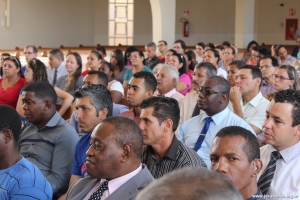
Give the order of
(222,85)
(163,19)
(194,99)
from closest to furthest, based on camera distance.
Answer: (222,85)
(194,99)
(163,19)

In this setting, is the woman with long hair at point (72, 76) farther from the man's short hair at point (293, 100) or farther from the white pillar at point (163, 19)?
A: the white pillar at point (163, 19)

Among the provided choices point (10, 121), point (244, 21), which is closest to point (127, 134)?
point (10, 121)

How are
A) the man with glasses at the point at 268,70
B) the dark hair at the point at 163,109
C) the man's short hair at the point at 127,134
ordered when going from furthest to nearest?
the man with glasses at the point at 268,70 < the dark hair at the point at 163,109 < the man's short hair at the point at 127,134

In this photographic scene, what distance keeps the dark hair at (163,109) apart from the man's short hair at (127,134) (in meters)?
0.78

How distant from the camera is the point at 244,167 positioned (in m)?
2.20

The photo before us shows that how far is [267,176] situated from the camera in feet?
8.43

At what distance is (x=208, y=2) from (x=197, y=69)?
511 inches

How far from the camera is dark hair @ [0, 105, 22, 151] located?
2477 mm

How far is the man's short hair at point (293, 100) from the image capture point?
272 centimetres

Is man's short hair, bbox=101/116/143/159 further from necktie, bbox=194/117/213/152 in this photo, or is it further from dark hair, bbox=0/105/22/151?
necktie, bbox=194/117/213/152

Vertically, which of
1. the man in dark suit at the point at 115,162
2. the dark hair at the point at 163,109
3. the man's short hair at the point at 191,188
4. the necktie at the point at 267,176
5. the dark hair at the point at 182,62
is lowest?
the necktie at the point at 267,176

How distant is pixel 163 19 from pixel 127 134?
1022cm

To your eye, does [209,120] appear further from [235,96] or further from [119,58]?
[119,58]

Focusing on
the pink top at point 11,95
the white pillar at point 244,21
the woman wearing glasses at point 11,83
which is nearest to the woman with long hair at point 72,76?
the woman wearing glasses at point 11,83
